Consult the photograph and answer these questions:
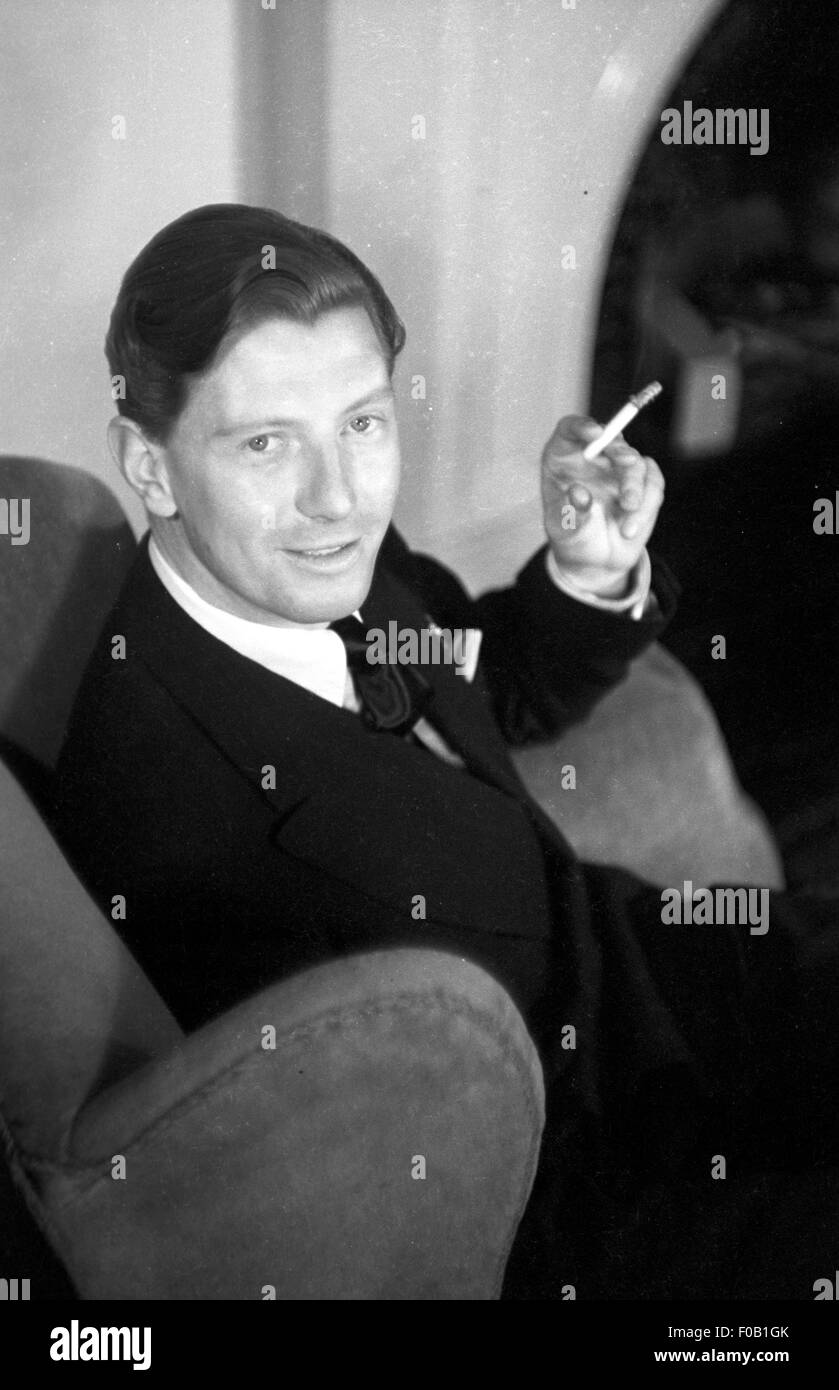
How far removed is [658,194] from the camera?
127 cm

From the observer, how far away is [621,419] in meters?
1.30

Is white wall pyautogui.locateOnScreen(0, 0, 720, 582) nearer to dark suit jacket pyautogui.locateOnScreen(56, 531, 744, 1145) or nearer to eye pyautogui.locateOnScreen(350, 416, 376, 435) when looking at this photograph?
eye pyautogui.locateOnScreen(350, 416, 376, 435)

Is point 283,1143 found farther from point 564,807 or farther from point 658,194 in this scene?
point 658,194

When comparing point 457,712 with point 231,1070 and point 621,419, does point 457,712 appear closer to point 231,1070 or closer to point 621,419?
point 621,419

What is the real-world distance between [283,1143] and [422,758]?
450mm

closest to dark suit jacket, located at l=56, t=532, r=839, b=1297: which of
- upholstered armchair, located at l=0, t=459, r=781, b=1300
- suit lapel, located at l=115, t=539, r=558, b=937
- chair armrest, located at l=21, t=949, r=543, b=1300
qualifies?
suit lapel, located at l=115, t=539, r=558, b=937

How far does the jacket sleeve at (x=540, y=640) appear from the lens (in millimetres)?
1335

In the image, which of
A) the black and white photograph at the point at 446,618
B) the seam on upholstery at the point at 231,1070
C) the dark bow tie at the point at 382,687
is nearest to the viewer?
the seam on upholstery at the point at 231,1070

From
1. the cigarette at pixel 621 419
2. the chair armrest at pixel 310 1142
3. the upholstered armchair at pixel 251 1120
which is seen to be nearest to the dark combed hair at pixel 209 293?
the cigarette at pixel 621 419

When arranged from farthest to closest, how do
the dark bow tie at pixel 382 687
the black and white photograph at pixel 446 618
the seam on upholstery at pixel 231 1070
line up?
the dark bow tie at pixel 382 687
the black and white photograph at pixel 446 618
the seam on upholstery at pixel 231 1070

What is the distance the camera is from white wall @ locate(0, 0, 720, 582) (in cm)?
117

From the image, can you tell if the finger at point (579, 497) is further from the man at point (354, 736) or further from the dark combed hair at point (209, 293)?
the dark combed hair at point (209, 293)

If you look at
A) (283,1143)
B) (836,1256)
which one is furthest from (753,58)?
(836,1256)

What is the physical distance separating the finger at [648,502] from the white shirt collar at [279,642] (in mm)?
331
